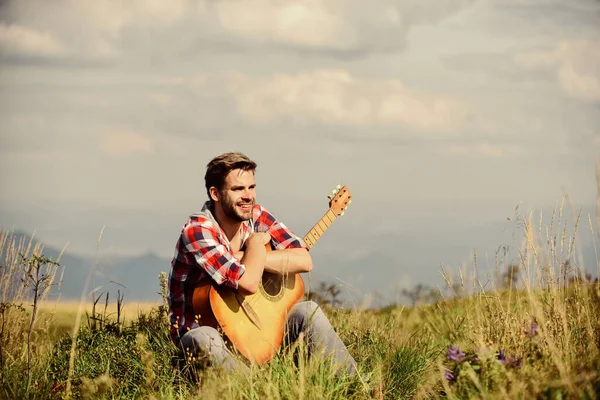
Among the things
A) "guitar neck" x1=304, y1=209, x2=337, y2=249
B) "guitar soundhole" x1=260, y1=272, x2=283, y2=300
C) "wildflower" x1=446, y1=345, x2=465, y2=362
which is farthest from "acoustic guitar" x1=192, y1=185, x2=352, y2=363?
"wildflower" x1=446, y1=345, x2=465, y2=362

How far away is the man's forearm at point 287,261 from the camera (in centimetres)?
512

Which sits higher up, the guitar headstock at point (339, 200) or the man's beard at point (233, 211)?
the guitar headstock at point (339, 200)

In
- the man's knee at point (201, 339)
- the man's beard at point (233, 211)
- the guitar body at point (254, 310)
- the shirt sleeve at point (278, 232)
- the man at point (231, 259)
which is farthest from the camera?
the shirt sleeve at point (278, 232)

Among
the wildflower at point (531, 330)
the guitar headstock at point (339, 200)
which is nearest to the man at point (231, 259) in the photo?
the guitar headstock at point (339, 200)

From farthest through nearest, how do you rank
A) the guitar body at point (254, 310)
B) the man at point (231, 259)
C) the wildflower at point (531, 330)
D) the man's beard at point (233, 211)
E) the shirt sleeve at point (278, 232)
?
the shirt sleeve at point (278, 232)
the man's beard at point (233, 211)
the guitar body at point (254, 310)
the man at point (231, 259)
the wildflower at point (531, 330)

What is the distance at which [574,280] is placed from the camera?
542cm

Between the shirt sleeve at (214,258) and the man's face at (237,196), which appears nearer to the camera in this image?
the shirt sleeve at (214,258)

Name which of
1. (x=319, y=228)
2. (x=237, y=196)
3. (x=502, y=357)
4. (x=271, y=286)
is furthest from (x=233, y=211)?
(x=502, y=357)

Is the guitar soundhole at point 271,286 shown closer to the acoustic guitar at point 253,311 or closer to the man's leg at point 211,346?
the acoustic guitar at point 253,311

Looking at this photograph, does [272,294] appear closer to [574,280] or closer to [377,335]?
[377,335]

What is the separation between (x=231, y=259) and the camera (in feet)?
15.9

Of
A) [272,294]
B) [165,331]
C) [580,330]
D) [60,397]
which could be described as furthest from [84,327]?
[580,330]

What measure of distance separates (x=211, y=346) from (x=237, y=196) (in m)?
1.07

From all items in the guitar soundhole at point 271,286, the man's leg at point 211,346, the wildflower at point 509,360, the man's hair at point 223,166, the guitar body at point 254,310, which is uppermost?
the man's hair at point 223,166
